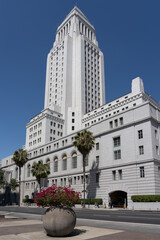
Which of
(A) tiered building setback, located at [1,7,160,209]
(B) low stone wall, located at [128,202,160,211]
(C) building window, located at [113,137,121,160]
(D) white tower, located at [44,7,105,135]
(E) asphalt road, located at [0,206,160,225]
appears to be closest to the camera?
(E) asphalt road, located at [0,206,160,225]

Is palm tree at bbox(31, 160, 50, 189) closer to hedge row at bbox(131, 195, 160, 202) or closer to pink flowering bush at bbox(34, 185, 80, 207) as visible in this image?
hedge row at bbox(131, 195, 160, 202)

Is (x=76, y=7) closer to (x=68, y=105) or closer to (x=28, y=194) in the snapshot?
(x=68, y=105)

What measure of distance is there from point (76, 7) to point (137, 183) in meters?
111

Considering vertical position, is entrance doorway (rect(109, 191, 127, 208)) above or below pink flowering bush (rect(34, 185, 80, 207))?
below

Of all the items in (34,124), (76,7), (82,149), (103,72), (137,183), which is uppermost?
(76,7)

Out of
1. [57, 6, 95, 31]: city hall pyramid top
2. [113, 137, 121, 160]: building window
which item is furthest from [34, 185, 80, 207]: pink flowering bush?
[57, 6, 95, 31]: city hall pyramid top

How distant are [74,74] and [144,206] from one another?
80.1 metres

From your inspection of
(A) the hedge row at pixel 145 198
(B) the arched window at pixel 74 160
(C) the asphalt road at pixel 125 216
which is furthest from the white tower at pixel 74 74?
(C) the asphalt road at pixel 125 216

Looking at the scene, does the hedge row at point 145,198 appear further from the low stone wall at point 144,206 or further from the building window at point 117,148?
the building window at point 117,148

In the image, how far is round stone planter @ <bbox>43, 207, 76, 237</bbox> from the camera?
1046 centimetres

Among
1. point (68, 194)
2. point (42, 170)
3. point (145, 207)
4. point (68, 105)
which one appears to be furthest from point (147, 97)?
point (68, 194)

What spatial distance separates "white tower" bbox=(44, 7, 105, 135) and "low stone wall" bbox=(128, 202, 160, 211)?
5835 centimetres

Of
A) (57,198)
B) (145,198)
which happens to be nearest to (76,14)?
(145,198)

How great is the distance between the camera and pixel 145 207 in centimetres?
3650
